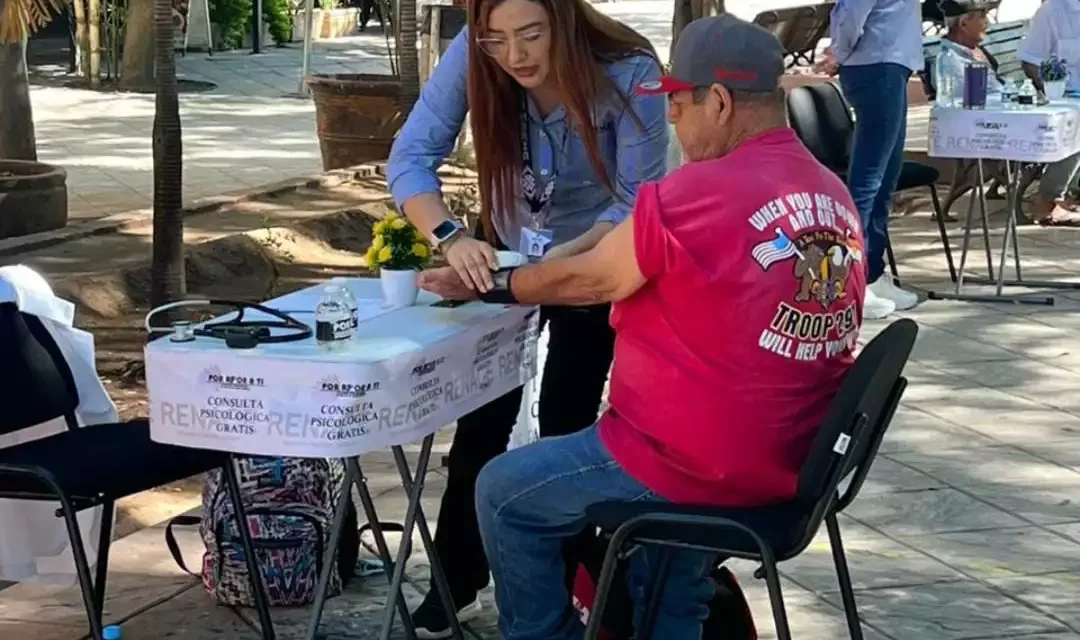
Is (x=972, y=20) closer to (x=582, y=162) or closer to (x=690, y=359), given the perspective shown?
(x=582, y=162)

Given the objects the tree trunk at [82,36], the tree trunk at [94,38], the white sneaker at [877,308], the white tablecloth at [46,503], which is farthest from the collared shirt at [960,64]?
the tree trunk at [82,36]

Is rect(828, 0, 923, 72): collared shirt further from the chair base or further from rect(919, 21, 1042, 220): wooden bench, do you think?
the chair base

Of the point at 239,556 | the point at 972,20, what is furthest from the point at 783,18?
the point at 239,556

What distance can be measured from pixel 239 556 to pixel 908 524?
6.62 ft

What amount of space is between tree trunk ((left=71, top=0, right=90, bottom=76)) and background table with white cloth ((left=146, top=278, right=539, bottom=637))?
1445cm

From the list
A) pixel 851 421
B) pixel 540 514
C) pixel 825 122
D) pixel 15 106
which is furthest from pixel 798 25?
pixel 851 421

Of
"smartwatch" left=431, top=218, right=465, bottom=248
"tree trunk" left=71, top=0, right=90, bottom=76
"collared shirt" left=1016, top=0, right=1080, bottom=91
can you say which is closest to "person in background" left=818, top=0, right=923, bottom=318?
"collared shirt" left=1016, top=0, right=1080, bottom=91

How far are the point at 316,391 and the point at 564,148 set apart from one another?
971 mm

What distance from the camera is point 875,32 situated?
7.38m

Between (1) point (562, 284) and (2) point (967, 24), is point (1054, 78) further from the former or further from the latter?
(1) point (562, 284)

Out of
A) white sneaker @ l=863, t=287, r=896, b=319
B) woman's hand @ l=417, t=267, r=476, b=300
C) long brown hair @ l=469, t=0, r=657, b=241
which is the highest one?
long brown hair @ l=469, t=0, r=657, b=241

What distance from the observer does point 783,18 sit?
14.5 meters

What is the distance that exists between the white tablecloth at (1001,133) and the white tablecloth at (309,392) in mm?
4823

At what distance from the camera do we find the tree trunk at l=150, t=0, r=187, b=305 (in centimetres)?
695
